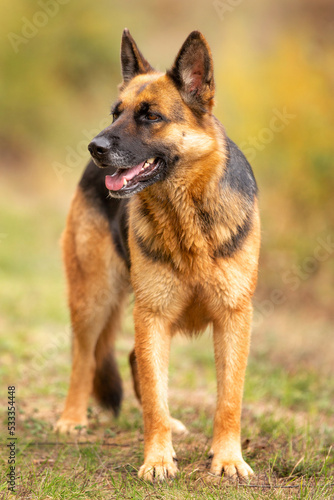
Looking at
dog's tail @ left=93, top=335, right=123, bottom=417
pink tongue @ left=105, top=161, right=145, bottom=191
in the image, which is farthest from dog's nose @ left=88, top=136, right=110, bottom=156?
dog's tail @ left=93, top=335, right=123, bottom=417

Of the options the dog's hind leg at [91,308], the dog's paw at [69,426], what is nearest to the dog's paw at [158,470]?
the dog's paw at [69,426]

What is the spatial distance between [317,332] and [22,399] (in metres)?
4.78

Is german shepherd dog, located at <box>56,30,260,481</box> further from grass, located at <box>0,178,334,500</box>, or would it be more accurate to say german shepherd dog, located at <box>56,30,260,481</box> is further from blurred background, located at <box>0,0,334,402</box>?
blurred background, located at <box>0,0,334,402</box>

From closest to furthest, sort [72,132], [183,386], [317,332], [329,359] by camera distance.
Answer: [183,386] < [329,359] < [317,332] < [72,132]

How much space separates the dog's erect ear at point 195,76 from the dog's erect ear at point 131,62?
1.61ft

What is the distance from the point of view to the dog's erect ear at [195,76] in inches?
157

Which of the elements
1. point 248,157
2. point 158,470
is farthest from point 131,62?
point 248,157

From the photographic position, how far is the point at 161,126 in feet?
13.2

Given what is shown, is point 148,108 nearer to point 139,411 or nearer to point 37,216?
point 139,411

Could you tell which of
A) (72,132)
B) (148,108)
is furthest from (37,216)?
(148,108)

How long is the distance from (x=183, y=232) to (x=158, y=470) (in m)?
1.56

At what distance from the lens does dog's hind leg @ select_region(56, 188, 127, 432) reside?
5.33m

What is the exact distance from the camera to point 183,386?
684 cm

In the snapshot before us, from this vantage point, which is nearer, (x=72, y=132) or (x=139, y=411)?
(x=139, y=411)
